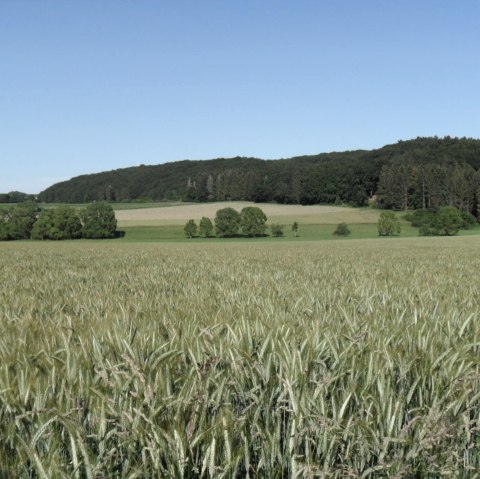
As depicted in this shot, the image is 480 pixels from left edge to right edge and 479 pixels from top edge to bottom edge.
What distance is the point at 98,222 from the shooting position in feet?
283

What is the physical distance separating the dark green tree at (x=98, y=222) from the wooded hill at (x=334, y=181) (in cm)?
6369

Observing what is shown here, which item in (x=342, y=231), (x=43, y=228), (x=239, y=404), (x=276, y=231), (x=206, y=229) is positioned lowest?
(x=342, y=231)

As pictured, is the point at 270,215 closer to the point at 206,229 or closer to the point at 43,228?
the point at 206,229

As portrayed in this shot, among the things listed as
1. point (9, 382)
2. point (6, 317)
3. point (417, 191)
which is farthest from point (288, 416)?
point (417, 191)

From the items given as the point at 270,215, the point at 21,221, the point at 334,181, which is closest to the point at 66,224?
the point at 21,221

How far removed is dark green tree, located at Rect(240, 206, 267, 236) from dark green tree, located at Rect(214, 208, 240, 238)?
3.58 feet

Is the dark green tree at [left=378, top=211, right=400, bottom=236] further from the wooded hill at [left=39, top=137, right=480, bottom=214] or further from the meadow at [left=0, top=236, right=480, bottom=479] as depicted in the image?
the meadow at [left=0, top=236, right=480, bottom=479]

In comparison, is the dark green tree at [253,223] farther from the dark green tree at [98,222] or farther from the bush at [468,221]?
the bush at [468,221]

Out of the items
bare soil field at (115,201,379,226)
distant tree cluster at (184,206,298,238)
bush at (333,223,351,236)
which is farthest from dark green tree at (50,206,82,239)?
bush at (333,223,351,236)

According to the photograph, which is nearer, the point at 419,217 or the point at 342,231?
the point at 342,231

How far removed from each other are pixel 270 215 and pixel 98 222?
37.4 m

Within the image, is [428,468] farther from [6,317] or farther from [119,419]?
[6,317]

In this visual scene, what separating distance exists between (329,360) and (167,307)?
6.47 feet

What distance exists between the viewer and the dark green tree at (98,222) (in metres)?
85.1
